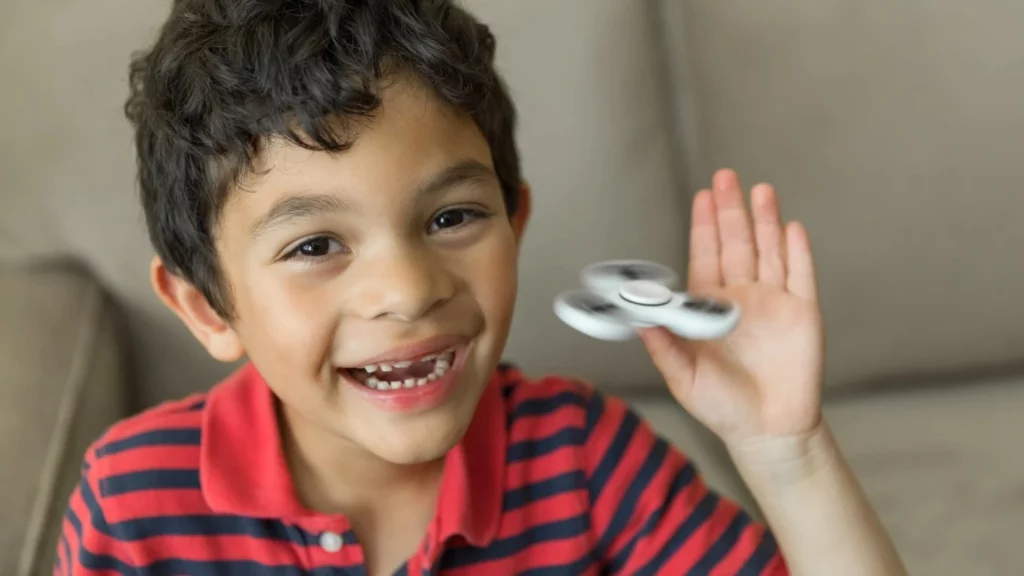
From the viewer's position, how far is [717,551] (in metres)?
0.81

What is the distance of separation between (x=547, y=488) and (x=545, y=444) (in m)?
0.04

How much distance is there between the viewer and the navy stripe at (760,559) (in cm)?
80

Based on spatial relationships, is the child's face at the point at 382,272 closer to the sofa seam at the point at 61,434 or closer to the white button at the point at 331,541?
the white button at the point at 331,541

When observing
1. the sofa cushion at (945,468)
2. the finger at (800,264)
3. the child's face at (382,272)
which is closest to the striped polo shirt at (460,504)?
the child's face at (382,272)

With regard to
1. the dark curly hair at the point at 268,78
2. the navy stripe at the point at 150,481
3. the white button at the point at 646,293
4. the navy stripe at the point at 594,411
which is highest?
the dark curly hair at the point at 268,78

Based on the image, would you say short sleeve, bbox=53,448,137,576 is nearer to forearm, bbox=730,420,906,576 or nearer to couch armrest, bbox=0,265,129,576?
couch armrest, bbox=0,265,129,576

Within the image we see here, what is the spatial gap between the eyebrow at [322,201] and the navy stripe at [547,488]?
295mm

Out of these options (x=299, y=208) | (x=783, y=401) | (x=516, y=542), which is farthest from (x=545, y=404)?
(x=299, y=208)

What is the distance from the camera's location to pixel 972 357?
1.26 metres

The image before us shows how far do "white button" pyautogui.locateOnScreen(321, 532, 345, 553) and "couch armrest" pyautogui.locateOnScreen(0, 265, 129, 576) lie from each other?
295mm

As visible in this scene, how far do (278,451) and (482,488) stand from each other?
7.1 inches

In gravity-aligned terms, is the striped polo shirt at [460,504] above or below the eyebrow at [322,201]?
below

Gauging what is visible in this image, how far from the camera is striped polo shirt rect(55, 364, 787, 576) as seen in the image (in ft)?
2.59

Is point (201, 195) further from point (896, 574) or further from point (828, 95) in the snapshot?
point (828, 95)
